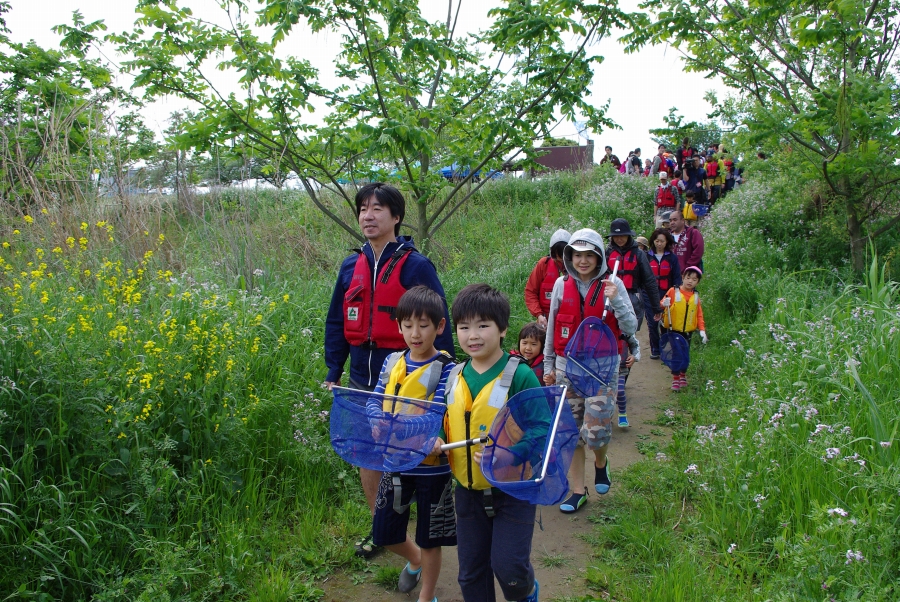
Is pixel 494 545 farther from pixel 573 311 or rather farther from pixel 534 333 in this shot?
pixel 534 333

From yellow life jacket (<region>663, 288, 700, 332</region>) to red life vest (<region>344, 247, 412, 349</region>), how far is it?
4571 millimetres

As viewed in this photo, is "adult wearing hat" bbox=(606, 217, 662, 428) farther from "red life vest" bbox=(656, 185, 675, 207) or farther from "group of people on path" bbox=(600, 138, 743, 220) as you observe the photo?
"group of people on path" bbox=(600, 138, 743, 220)

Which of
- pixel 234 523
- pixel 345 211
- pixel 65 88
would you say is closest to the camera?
pixel 234 523

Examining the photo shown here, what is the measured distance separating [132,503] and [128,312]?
160cm

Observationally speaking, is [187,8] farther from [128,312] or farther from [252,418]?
[252,418]

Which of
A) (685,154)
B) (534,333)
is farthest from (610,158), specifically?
(534,333)

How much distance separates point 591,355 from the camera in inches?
172

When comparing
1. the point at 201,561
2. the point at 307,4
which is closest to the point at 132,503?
the point at 201,561

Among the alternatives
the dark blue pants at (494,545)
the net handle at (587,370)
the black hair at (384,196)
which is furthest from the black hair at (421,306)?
the net handle at (587,370)

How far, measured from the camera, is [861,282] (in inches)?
320

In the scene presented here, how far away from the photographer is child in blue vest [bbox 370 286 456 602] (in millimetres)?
3145

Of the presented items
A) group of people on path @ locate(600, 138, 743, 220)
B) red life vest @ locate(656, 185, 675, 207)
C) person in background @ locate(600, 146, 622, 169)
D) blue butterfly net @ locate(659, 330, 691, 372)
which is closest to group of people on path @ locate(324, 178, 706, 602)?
blue butterfly net @ locate(659, 330, 691, 372)

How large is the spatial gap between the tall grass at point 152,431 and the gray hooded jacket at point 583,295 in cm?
171

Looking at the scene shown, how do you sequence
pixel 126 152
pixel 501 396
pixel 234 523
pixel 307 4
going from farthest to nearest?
pixel 126 152 → pixel 307 4 → pixel 234 523 → pixel 501 396
